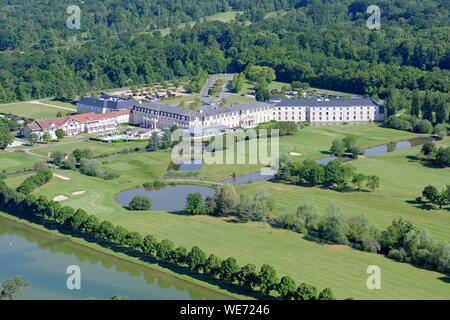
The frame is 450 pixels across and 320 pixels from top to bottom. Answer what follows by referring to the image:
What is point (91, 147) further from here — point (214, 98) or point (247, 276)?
point (247, 276)

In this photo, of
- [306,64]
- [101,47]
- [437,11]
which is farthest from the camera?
[437,11]

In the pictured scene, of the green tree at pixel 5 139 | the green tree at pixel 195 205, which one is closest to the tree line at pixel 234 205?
the green tree at pixel 195 205

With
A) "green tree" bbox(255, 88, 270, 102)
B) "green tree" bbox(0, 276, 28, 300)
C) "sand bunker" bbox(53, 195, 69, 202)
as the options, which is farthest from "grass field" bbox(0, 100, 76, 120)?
"green tree" bbox(0, 276, 28, 300)

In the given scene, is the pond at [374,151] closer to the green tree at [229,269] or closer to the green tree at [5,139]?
the green tree at [229,269]

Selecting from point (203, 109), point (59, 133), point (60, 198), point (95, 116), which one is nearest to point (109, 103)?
point (95, 116)

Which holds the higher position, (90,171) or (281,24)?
(281,24)

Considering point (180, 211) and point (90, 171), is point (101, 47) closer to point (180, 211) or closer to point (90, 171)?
point (90, 171)
